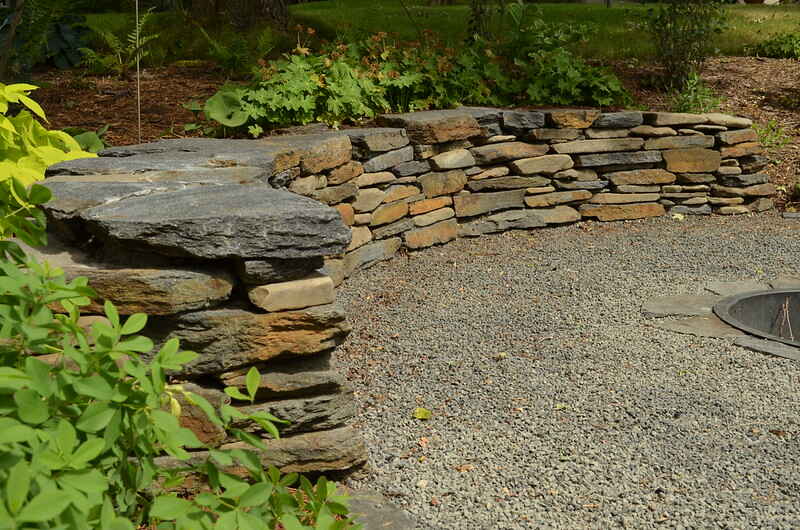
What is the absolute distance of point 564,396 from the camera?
357 cm

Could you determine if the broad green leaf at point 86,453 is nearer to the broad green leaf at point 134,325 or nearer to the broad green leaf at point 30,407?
the broad green leaf at point 30,407

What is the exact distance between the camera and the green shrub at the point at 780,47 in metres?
9.75

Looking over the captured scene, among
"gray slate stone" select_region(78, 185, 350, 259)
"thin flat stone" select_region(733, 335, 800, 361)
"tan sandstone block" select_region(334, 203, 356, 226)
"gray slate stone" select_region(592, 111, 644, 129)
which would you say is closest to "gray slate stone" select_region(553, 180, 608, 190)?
"gray slate stone" select_region(592, 111, 644, 129)

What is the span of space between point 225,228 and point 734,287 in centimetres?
340

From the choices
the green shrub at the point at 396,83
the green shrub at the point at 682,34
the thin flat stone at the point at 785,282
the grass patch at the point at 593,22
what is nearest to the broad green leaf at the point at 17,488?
the green shrub at the point at 396,83

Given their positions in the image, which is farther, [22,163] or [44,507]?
[22,163]

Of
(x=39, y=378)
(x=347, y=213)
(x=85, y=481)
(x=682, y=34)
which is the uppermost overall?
(x=682, y=34)

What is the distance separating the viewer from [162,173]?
349cm

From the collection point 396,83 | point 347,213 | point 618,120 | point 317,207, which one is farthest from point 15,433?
point 618,120

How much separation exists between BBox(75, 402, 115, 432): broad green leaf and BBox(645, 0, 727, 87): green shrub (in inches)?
273

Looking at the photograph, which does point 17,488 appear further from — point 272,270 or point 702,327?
point 702,327

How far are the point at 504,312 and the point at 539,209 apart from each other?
192 cm

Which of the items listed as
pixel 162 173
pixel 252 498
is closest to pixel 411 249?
pixel 162 173

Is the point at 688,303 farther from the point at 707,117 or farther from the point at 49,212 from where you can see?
the point at 49,212
